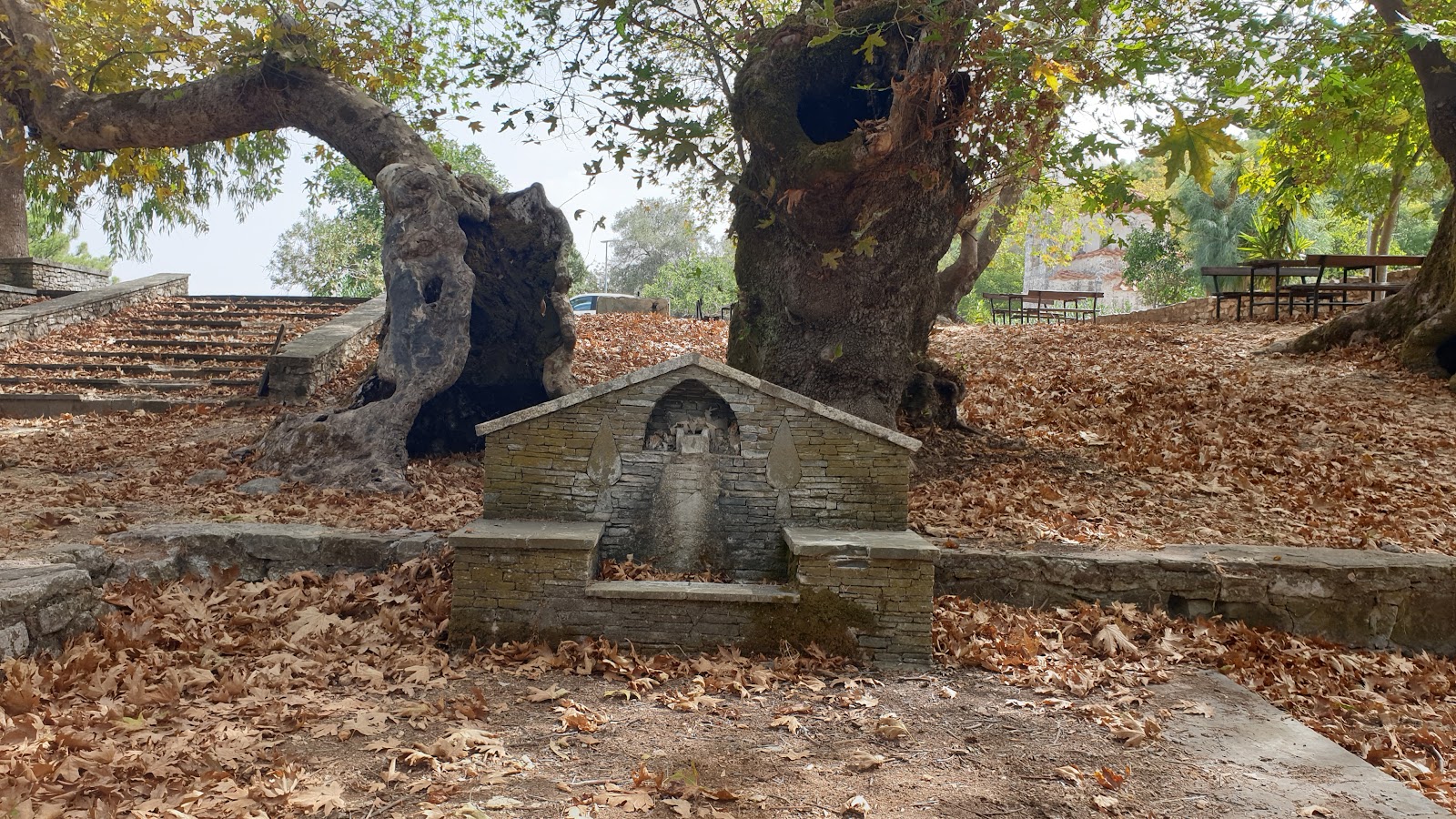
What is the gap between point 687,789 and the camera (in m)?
3.25

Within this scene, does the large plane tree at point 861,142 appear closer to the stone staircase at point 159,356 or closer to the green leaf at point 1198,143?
the green leaf at point 1198,143

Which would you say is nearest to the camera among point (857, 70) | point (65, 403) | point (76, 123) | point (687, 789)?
point (687, 789)

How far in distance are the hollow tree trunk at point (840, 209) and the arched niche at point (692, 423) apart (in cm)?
226

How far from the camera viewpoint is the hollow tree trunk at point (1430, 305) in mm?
9867

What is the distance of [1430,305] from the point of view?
10344mm

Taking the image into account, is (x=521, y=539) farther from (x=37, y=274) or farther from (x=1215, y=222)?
(x=1215, y=222)

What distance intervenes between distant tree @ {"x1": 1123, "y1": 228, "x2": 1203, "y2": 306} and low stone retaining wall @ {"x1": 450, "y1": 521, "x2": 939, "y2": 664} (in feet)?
93.9

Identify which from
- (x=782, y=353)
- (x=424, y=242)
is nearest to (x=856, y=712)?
(x=782, y=353)

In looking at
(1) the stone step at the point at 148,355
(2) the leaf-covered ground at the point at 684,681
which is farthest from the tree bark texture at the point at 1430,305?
(1) the stone step at the point at 148,355

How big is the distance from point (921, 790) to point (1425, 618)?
171 inches

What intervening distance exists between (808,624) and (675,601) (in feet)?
2.35

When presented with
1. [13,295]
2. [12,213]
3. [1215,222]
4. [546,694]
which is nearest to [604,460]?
[546,694]

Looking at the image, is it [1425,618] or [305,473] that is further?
[305,473]

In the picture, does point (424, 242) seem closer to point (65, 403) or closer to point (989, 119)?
point (989, 119)
